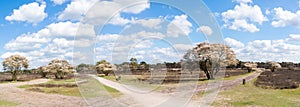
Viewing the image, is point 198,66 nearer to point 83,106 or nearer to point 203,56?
point 203,56

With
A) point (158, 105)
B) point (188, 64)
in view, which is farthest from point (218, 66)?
point (158, 105)

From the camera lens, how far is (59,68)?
7350 centimetres

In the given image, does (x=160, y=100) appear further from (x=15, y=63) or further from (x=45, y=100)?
(x=15, y=63)

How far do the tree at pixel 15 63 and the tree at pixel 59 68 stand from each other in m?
8.11

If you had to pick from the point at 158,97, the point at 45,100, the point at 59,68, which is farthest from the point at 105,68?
the point at 158,97

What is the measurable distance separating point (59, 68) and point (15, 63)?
39.2ft

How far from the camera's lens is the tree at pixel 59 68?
241 ft

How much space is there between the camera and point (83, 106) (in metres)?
21.1

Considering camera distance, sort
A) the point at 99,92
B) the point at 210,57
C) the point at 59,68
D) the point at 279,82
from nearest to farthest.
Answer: the point at 99,92
the point at 279,82
the point at 210,57
the point at 59,68

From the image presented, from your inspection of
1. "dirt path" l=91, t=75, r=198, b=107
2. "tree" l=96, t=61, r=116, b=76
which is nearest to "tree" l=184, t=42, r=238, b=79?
"dirt path" l=91, t=75, r=198, b=107

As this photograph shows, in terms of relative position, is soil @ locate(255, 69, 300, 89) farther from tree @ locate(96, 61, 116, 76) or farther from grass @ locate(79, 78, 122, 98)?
tree @ locate(96, 61, 116, 76)

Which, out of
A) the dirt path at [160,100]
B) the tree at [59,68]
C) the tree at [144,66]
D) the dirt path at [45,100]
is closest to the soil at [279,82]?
the dirt path at [160,100]

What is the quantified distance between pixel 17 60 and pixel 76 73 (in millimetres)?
17223

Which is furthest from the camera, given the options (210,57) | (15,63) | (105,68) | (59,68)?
(105,68)
